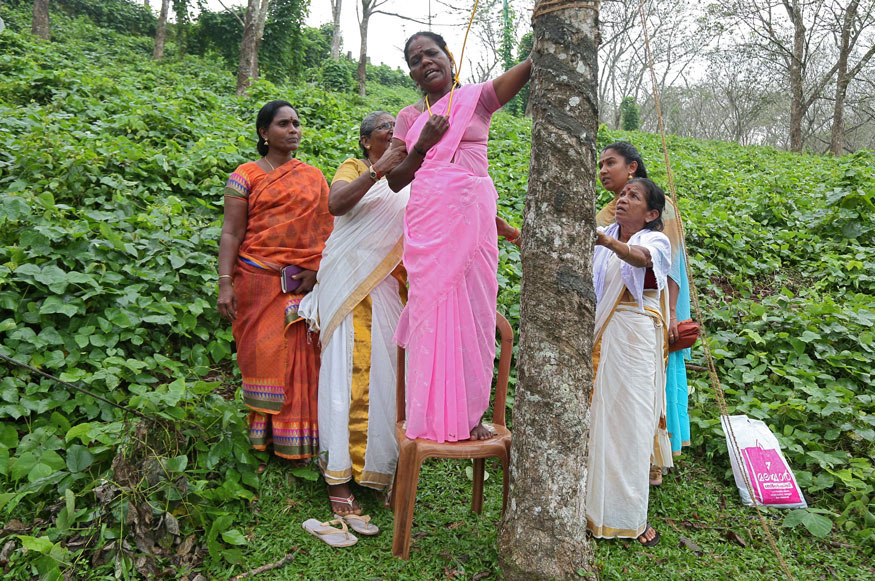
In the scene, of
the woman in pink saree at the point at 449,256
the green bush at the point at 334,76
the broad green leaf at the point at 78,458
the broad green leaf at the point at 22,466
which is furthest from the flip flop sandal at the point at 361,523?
the green bush at the point at 334,76

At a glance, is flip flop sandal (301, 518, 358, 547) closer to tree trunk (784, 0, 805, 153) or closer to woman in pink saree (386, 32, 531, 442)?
woman in pink saree (386, 32, 531, 442)

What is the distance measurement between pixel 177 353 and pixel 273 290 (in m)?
1.05

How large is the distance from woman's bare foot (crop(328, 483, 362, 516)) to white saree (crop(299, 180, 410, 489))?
74 mm

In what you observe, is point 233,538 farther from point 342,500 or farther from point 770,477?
point 770,477

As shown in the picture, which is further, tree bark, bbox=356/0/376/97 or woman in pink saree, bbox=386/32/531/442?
tree bark, bbox=356/0/376/97

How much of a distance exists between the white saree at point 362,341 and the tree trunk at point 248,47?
8542 millimetres

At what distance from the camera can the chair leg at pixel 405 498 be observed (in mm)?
2297

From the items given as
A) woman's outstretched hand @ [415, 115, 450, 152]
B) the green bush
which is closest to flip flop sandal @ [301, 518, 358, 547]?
woman's outstretched hand @ [415, 115, 450, 152]

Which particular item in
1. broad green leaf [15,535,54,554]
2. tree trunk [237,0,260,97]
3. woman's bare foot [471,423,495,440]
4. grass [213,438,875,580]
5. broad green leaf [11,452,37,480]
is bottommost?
grass [213,438,875,580]

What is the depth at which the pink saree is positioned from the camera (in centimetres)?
235

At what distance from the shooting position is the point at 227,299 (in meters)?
3.02

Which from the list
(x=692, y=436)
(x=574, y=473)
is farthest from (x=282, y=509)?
(x=692, y=436)

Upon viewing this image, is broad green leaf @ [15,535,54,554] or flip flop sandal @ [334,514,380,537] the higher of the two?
broad green leaf @ [15,535,54,554]

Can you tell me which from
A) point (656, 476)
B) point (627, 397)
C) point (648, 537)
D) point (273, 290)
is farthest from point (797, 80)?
point (273, 290)
